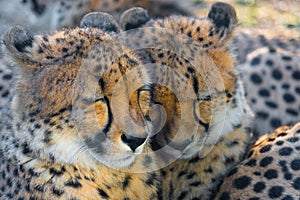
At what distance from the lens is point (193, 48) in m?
2.70

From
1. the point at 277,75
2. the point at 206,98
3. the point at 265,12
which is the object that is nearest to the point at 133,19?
the point at 206,98

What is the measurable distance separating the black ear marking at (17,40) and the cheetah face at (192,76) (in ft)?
1.27

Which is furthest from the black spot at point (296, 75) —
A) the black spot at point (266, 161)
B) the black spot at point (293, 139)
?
the black spot at point (266, 161)

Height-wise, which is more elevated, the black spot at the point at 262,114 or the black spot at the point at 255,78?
the black spot at the point at 255,78

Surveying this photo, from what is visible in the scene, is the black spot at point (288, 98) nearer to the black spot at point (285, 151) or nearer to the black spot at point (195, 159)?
the black spot at point (285, 151)

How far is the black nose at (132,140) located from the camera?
2291mm

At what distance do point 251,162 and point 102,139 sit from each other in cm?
82

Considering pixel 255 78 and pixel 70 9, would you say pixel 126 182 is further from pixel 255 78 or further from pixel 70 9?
pixel 70 9

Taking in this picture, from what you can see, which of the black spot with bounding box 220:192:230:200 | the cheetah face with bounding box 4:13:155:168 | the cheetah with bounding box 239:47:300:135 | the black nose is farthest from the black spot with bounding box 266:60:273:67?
the black nose

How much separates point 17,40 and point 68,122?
1.16 feet

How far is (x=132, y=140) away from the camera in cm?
230

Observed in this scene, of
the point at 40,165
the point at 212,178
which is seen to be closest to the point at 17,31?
the point at 40,165

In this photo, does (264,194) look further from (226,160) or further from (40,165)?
(40,165)

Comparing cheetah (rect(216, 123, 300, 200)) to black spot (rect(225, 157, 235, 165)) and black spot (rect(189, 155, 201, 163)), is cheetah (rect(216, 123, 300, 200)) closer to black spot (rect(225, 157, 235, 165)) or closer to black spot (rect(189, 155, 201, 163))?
black spot (rect(225, 157, 235, 165))
